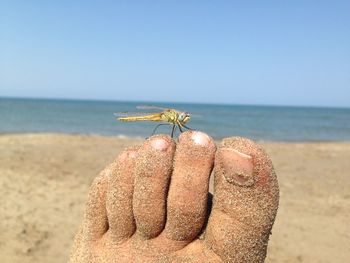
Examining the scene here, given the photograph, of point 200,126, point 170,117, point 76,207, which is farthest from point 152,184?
point 200,126

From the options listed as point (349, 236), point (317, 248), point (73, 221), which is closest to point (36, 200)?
point (73, 221)

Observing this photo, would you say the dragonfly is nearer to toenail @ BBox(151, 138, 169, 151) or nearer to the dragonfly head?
the dragonfly head

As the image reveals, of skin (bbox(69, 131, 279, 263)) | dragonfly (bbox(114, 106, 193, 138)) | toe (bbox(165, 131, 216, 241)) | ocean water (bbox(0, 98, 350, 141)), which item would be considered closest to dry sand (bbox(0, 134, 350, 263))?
ocean water (bbox(0, 98, 350, 141))

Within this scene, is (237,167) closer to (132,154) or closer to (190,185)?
(190,185)

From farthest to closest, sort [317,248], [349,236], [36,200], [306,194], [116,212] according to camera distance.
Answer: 1. [306,194]
2. [36,200]
3. [349,236]
4. [317,248]
5. [116,212]

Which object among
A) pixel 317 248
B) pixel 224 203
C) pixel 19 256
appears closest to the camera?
pixel 224 203

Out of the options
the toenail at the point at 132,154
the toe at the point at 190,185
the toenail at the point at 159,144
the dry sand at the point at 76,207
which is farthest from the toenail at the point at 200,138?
the dry sand at the point at 76,207

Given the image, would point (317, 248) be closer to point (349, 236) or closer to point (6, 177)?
point (349, 236)
